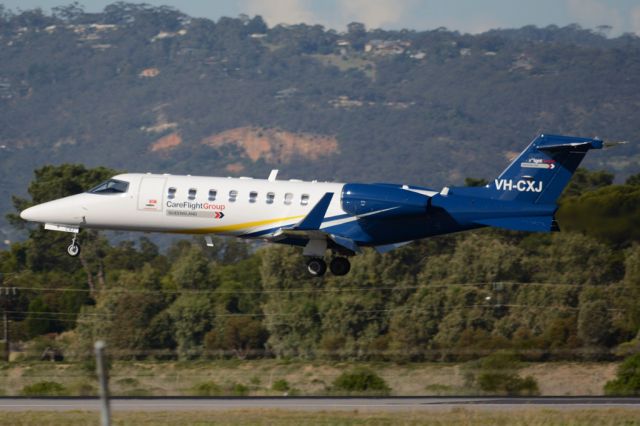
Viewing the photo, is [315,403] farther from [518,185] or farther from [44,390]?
[44,390]

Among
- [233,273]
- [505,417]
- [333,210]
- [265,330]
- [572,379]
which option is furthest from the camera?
[233,273]

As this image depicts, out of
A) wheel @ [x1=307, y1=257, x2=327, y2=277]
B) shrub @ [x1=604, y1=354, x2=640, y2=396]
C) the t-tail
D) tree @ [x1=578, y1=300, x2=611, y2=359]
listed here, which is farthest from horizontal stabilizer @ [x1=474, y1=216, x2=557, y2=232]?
tree @ [x1=578, y1=300, x2=611, y2=359]

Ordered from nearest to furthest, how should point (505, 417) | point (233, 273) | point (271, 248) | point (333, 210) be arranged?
point (505, 417), point (333, 210), point (271, 248), point (233, 273)

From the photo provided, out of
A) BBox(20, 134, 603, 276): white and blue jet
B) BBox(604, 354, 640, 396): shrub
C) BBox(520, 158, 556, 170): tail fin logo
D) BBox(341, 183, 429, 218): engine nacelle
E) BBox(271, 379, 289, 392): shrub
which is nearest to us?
BBox(341, 183, 429, 218): engine nacelle

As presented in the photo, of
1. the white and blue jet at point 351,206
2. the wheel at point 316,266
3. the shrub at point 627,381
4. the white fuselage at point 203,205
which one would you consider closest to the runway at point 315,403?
the wheel at point 316,266

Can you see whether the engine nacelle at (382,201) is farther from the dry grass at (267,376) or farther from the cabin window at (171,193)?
the dry grass at (267,376)

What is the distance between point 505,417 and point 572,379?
18.9m

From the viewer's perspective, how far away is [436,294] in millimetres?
70250

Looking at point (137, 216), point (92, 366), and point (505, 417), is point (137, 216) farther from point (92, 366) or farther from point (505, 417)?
point (505, 417)

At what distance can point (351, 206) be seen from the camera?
37719mm

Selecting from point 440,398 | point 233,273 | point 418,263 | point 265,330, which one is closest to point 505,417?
point 440,398

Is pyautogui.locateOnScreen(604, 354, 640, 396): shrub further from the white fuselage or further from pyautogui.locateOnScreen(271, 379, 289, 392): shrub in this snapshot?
the white fuselage

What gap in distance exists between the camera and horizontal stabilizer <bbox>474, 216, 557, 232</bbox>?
1490 inches

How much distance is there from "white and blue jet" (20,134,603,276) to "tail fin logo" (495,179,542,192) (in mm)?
31
